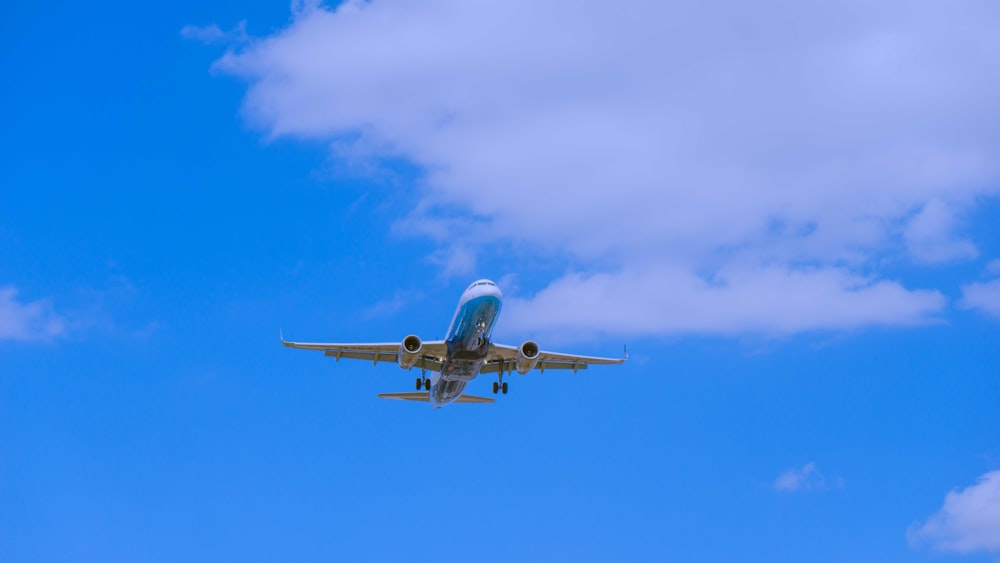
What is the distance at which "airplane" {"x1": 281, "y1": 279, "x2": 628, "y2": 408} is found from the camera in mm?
60281

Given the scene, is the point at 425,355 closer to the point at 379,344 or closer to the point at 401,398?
the point at 379,344

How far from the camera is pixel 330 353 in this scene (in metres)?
69.2

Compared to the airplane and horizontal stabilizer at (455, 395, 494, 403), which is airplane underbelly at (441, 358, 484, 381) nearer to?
the airplane

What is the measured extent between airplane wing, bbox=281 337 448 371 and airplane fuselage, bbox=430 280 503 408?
680 millimetres

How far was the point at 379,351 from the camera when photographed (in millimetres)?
68438

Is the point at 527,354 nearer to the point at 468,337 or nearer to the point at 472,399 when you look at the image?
the point at 468,337

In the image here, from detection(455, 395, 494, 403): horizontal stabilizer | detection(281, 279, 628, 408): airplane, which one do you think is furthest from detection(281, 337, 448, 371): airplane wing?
detection(455, 395, 494, 403): horizontal stabilizer

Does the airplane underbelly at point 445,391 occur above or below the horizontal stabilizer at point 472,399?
below

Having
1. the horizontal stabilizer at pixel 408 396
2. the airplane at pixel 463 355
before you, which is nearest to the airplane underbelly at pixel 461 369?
the airplane at pixel 463 355

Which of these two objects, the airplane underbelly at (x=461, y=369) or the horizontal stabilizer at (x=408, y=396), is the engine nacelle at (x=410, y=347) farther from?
the horizontal stabilizer at (x=408, y=396)

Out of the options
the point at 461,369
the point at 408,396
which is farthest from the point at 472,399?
the point at 461,369

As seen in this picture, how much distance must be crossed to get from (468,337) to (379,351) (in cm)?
813

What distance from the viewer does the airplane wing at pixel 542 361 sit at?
67.4 meters

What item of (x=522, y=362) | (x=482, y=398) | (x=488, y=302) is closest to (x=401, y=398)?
(x=482, y=398)
